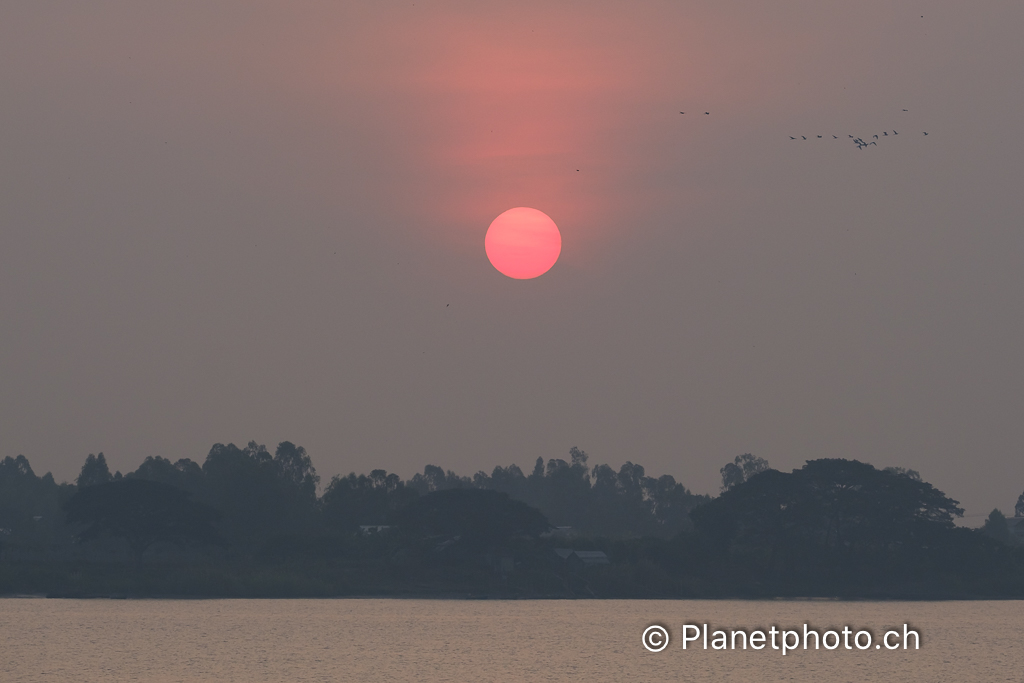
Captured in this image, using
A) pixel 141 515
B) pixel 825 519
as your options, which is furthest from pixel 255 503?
pixel 825 519

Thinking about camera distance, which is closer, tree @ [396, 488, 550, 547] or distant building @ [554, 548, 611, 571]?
tree @ [396, 488, 550, 547]

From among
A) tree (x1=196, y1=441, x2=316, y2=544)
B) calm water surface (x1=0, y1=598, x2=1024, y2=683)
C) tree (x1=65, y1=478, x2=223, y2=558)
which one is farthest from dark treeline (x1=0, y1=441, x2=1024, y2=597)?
tree (x1=196, y1=441, x2=316, y2=544)

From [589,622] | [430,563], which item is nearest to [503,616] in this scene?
[589,622]

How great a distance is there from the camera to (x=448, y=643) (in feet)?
269

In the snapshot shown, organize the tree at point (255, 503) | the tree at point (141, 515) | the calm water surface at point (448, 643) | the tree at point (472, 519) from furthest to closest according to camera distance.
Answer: the tree at point (255, 503), the tree at point (472, 519), the tree at point (141, 515), the calm water surface at point (448, 643)

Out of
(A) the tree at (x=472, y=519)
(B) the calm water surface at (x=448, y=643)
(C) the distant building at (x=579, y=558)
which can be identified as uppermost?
(A) the tree at (x=472, y=519)

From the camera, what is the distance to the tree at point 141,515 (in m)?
123
